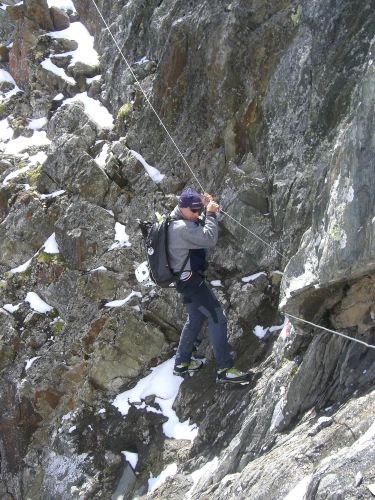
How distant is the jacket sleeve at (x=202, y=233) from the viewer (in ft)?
25.6

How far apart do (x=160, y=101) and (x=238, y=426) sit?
7797 mm

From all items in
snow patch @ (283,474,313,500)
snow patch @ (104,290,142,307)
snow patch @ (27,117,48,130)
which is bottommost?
snow patch @ (283,474,313,500)

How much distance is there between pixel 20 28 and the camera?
18703 millimetres

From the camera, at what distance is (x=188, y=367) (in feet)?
30.6

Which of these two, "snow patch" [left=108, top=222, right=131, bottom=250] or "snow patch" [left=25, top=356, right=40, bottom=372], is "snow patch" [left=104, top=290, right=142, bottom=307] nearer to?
"snow patch" [left=108, top=222, right=131, bottom=250]

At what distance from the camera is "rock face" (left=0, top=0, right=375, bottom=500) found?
6.04m

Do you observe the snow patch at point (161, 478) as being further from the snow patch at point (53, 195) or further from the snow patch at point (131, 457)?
the snow patch at point (53, 195)

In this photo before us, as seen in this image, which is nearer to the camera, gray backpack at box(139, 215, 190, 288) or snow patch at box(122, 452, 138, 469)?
gray backpack at box(139, 215, 190, 288)

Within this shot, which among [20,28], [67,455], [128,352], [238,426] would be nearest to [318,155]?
[238,426]

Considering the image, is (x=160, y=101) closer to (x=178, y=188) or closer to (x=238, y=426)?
(x=178, y=188)

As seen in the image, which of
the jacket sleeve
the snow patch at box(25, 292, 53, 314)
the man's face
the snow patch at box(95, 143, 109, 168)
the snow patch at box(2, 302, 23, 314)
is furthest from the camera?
the snow patch at box(95, 143, 109, 168)

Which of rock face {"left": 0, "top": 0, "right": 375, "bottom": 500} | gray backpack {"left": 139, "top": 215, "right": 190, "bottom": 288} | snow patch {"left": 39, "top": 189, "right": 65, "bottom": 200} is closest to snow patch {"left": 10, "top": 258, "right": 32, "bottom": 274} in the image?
rock face {"left": 0, "top": 0, "right": 375, "bottom": 500}

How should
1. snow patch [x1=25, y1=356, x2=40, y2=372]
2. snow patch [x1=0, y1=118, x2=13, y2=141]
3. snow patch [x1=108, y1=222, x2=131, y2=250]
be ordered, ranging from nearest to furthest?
snow patch [x1=25, y1=356, x2=40, y2=372] → snow patch [x1=108, y1=222, x2=131, y2=250] → snow patch [x1=0, y1=118, x2=13, y2=141]

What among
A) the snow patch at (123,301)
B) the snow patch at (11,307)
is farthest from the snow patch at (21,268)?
the snow patch at (123,301)
